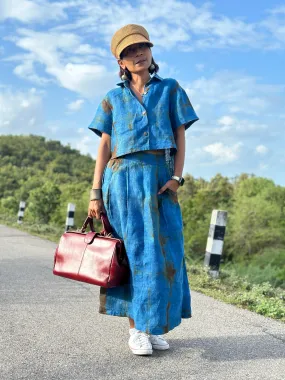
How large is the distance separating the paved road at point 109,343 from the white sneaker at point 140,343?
0.13 feet

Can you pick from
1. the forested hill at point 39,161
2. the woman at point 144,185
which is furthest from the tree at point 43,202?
the forested hill at point 39,161

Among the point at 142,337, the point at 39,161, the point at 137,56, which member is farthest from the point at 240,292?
the point at 39,161

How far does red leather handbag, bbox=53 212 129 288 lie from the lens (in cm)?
290

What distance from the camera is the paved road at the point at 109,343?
268 cm

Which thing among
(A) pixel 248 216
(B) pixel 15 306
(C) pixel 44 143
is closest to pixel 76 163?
(C) pixel 44 143

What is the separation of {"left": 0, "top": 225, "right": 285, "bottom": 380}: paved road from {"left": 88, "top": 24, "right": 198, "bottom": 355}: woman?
222 mm

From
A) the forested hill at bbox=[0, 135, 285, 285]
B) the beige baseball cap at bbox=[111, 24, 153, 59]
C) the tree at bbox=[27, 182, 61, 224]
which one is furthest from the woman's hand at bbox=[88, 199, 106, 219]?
the tree at bbox=[27, 182, 61, 224]

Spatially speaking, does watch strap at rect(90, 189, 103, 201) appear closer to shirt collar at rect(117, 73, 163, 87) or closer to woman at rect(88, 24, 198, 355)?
woman at rect(88, 24, 198, 355)

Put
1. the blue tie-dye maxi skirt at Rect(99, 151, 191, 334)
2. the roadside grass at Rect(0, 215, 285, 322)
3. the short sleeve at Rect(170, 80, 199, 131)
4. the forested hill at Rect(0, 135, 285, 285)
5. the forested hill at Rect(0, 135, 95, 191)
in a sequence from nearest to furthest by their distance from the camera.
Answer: the blue tie-dye maxi skirt at Rect(99, 151, 191, 334) → the short sleeve at Rect(170, 80, 199, 131) → the roadside grass at Rect(0, 215, 285, 322) → the forested hill at Rect(0, 135, 285, 285) → the forested hill at Rect(0, 135, 95, 191)

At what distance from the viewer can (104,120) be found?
10.7ft

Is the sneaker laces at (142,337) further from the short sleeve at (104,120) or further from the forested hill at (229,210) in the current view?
the forested hill at (229,210)

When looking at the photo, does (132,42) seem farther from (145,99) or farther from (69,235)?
(69,235)

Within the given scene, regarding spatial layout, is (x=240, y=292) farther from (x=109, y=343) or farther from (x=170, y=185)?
(x=170, y=185)

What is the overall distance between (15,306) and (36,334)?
859 millimetres
